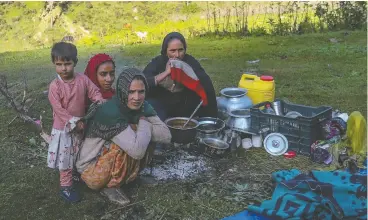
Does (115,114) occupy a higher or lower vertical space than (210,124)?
higher

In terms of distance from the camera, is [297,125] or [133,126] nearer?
[133,126]

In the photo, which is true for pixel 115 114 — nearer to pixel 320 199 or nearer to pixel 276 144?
pixel 320 199

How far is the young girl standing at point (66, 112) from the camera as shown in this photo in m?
3.25

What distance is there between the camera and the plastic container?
4.79 meters

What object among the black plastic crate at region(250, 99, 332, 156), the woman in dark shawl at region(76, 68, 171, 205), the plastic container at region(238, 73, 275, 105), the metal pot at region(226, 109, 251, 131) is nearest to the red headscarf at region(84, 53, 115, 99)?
the woman in dark shawl at region(76, 68, 171, 205)

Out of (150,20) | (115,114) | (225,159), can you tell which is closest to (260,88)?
(225,159)

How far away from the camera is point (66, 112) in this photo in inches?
128

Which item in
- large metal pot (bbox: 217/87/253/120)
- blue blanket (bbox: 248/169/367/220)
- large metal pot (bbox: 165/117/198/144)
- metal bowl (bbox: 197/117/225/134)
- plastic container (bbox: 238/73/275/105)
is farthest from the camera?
plastic container (bbox: 238/73/275/105)

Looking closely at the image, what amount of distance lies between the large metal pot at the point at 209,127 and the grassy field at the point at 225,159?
0.29 m

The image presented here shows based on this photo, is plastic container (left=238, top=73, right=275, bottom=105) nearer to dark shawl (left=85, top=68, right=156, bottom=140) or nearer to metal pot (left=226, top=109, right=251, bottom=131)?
metal pot (left=226, top=109, right=251, bottom=131)

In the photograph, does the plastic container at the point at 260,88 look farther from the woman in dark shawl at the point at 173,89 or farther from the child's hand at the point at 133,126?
the child's hand at the point at 133,126

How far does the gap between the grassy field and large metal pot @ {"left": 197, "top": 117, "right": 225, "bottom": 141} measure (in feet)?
0.95

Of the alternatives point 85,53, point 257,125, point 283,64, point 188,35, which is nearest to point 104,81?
point 257,125

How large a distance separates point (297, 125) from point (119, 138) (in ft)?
5.78
